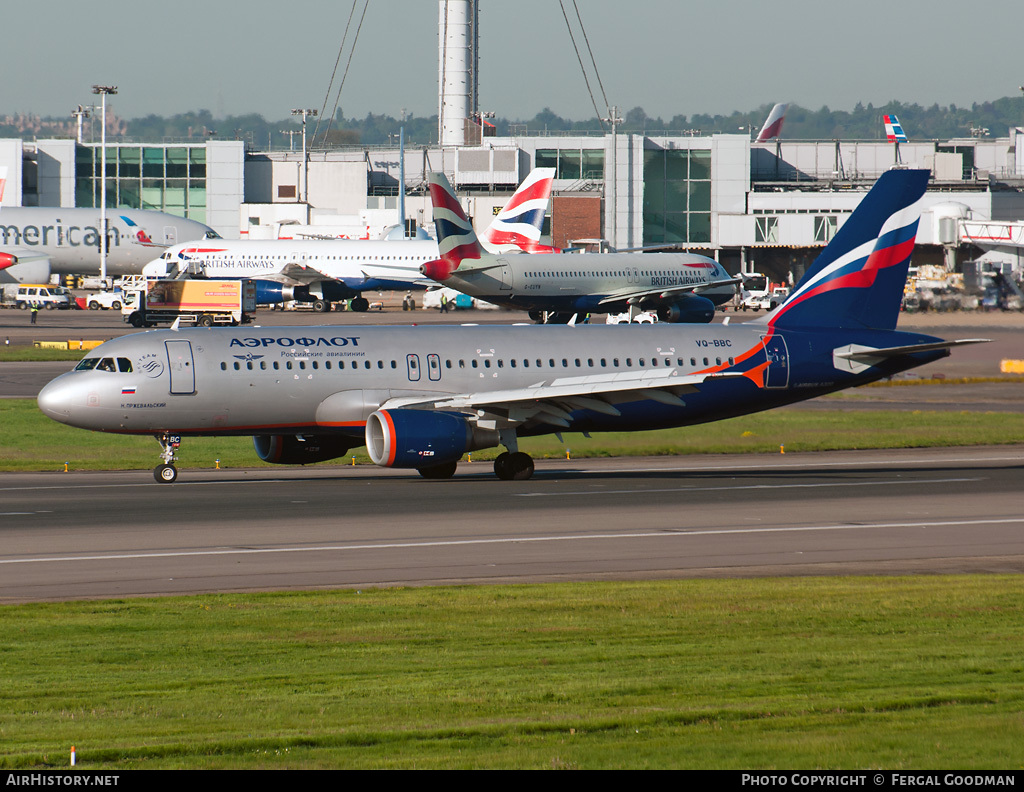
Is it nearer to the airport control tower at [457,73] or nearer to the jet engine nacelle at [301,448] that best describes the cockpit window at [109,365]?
the jet engine nacelle at [301,448]

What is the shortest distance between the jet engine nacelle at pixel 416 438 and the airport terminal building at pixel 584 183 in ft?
385

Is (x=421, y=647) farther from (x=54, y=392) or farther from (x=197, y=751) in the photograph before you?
(x=54, y=392)

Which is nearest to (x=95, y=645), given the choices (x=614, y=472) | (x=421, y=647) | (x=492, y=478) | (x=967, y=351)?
(x=421, y=647)

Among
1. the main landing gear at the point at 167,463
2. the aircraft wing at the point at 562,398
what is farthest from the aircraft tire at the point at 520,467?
the main landing gear at the point at 167,463

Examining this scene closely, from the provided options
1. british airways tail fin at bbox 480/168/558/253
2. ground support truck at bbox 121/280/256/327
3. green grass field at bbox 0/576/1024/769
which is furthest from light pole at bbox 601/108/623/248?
green grass field at bbox 0/576/1024/769

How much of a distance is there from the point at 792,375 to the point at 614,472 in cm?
591

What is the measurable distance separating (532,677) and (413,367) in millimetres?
21599

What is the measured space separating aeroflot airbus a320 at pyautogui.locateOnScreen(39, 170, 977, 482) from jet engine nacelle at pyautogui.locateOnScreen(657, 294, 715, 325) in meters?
61.2

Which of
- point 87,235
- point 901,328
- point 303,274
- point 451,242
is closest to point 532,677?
point 451,242

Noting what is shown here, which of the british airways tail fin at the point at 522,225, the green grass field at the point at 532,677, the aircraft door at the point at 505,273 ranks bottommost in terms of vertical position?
the green grass field at the point at 532,677

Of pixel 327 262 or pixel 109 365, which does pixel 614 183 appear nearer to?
pixel 327 262

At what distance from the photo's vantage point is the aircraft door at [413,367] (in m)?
35.4

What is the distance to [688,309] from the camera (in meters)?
102

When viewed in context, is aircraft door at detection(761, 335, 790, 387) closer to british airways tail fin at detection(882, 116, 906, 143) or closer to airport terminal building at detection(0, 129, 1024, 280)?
airport terminal building at detection(0, 129, 1024, 280)
